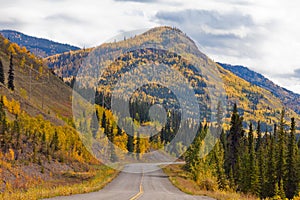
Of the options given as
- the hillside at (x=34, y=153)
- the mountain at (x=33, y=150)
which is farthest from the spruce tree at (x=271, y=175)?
the mountain at (x=33, y=150)

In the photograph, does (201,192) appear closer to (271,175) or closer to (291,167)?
(291,167)

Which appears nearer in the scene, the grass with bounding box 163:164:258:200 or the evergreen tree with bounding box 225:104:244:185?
the grass with bounding box 163:164:258:200

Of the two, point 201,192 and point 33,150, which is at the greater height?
point 33,150

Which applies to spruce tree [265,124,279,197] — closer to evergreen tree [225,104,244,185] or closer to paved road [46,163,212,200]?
evergreen tree [225,104,244,185]

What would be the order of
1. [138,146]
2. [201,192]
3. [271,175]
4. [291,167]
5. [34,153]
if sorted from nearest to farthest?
[201,192] → [34,153] → [291,167] → [271,175] → [138,146]

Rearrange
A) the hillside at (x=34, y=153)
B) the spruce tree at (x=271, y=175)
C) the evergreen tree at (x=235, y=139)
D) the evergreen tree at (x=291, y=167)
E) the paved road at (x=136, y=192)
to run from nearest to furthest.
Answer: the paved road at (x=136, y=192)
the hillside at (x=34, y=153)
the evergreen tree at (x=291, y=167)
the spruce tree at (x=271, y=175)
the evergreen tree at (x=235, y=139)

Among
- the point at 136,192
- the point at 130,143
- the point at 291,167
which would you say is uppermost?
the point at 136,192

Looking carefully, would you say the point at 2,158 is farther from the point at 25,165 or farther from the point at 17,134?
the point at 17,134

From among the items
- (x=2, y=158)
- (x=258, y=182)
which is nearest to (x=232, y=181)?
(x=258, y=182)

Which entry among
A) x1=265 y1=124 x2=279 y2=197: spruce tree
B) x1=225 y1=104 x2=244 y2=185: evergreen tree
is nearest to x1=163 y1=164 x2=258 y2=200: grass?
x1=265 y1=124 x2=279 y2=197: spruce tree

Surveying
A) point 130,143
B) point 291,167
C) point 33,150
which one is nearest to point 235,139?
point 291,167

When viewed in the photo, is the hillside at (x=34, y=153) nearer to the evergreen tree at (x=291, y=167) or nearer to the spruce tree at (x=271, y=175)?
the spruce tree at (x=271, y=175)

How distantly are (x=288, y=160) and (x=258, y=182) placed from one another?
5.51 meters

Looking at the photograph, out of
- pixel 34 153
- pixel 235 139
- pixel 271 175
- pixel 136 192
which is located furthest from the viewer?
pixel 235 139
